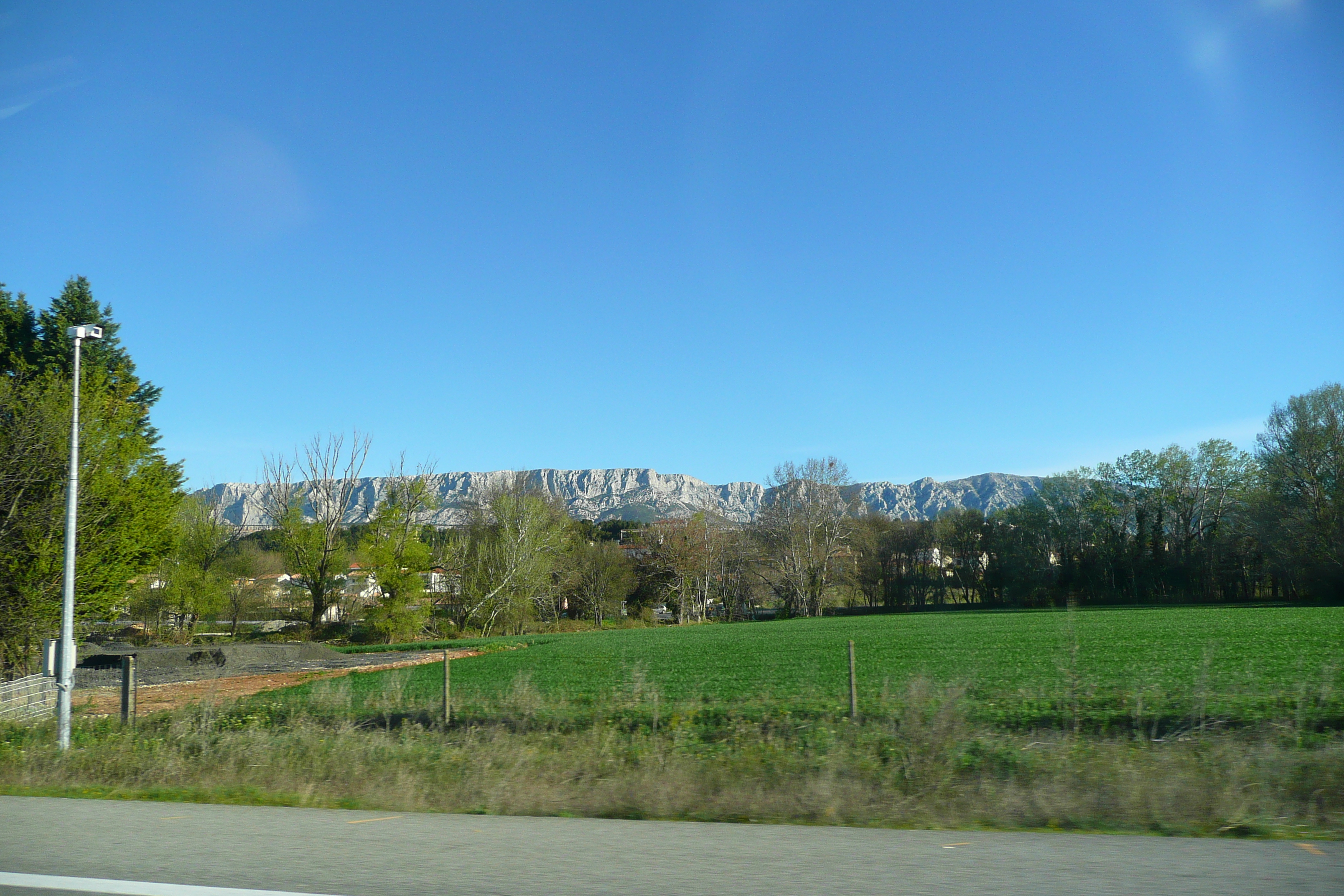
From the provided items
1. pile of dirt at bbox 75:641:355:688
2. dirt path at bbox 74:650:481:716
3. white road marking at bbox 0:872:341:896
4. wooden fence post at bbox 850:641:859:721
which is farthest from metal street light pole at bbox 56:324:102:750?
pile of dirt at bbox 75:641:355:688

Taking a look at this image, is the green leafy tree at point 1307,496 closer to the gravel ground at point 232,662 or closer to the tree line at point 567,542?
the tree line at point 567,542

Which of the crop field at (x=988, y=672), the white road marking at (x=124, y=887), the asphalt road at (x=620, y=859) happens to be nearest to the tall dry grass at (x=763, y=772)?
the asphalt road at (x=620, y=859)

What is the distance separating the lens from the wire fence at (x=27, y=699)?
1645 cm

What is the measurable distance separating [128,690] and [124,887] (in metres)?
13.0

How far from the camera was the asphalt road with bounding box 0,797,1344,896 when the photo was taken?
4.72m

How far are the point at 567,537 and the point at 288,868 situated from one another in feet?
239

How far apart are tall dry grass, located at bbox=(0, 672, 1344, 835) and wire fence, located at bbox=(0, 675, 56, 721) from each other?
3.75 meters

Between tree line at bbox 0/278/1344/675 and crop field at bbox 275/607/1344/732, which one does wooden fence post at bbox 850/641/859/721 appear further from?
tree line at bbox 0/278/1344/675

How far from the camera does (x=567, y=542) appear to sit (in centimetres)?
7444

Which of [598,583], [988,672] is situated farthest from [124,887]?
[598,583]

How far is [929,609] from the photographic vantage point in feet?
329

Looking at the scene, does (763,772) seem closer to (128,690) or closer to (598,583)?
(128,690)

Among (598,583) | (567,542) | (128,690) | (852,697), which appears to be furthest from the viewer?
(598,583)

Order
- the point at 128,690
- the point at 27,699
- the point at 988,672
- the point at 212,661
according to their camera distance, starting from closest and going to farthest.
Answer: the point at 128,690 → the point at 27,699 → the point at 988,672 → the point at 212,661
